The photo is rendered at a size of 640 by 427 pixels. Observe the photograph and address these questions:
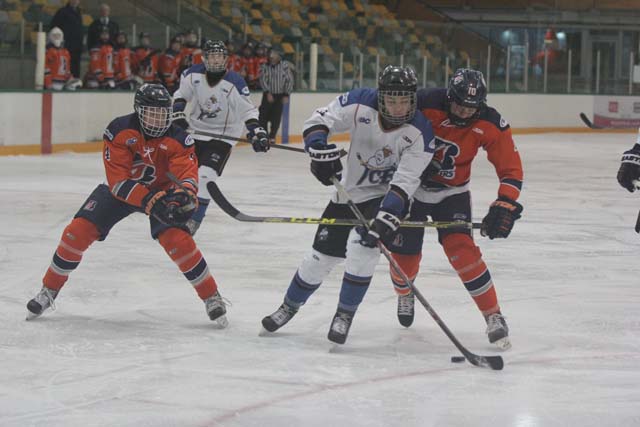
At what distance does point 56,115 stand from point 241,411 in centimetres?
881

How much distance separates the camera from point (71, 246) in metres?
4.17

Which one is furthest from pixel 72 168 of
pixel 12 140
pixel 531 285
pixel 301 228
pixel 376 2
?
pixel 376 2

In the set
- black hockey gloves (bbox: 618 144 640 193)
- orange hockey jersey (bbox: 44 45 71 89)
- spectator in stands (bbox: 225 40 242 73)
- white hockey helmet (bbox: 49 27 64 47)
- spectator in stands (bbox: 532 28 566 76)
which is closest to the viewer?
black hockey gloves (bbox: 618 144 640 193)

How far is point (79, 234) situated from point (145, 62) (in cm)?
887

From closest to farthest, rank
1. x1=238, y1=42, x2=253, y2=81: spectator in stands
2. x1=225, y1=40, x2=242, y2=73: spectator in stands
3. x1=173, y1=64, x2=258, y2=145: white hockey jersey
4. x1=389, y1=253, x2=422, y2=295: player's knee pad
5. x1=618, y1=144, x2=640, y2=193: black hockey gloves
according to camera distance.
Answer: x1=618, y1=144, x2=640, y2=193: black hockey gloves
x1=389, y1=253, x2=422, y2=295: player's knee pad
x1=173, y1=64, x2=258, y2=145: white hockey jersey
x1=225, y1=40, x2=242, y2=73: spectator in stands
x1=238, y1=42, x2=253, y2=81: spectator in stands

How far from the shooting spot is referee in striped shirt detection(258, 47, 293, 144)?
13.6 meters

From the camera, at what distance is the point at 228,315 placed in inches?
173

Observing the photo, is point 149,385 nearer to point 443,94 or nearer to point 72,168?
point 443,94

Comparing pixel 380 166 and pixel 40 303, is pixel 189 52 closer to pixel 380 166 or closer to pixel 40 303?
pixel 40 303


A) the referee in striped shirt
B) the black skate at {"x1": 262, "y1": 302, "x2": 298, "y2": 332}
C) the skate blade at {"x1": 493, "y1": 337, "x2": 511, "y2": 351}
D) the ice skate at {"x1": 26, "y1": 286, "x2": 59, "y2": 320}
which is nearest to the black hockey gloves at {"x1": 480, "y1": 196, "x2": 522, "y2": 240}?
the skate blade at {"x1": 493, "y1": 337, "x2": 511, "y2": 351}

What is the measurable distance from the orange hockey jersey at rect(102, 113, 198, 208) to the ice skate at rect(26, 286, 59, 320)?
501 mm

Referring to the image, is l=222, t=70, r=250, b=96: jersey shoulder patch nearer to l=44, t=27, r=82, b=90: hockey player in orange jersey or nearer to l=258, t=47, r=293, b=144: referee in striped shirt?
l=44, t=27, r=82, b=90: hockey player in orange jersey

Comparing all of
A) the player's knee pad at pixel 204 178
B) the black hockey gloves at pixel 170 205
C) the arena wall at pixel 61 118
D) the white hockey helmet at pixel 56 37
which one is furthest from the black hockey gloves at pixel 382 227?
the white hockey helmet at pixel 56 37

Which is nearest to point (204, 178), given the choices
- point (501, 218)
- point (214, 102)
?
point (214, 102)
